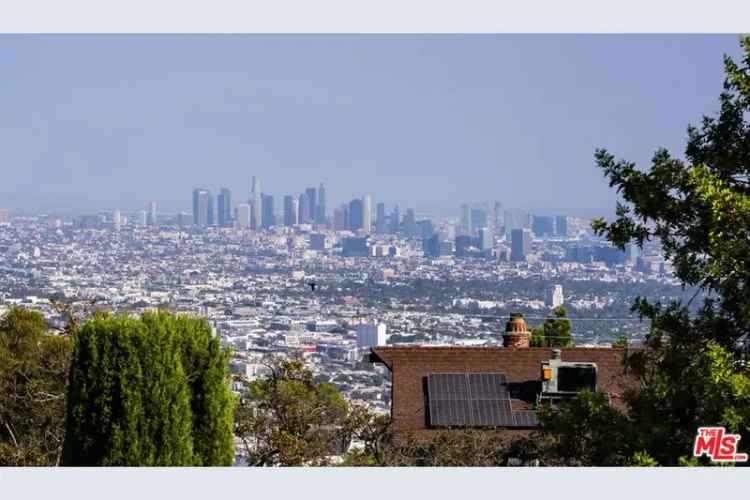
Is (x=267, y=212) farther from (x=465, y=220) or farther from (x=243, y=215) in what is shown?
(x=465, y=220)

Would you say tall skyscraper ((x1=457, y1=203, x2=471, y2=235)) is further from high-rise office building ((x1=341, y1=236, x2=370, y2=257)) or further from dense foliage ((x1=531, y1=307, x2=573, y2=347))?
dense foliage ((x1=531, y1=307, x2=573, y2=347))

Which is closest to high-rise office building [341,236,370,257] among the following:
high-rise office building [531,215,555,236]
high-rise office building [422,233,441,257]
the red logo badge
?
high-rise office building [422,233,441,257]

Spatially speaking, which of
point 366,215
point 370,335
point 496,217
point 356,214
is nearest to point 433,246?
point 366,215

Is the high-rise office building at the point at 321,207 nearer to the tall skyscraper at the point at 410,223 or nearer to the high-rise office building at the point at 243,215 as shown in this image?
the high-rise office building at the point at 243,215

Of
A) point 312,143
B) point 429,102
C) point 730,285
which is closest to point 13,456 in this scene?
point 730,285

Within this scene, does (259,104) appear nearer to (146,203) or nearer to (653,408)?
(146,203)

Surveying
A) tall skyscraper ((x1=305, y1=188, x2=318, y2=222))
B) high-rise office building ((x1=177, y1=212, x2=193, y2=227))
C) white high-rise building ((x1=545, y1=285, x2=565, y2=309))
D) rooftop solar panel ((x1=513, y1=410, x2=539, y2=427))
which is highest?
tall skyscraper ((x1=305, y1=188, x2=318, y2=222))
